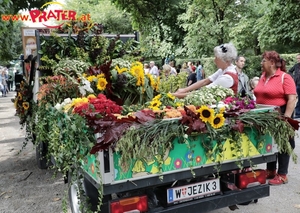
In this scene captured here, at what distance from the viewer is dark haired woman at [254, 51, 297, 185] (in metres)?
4.27

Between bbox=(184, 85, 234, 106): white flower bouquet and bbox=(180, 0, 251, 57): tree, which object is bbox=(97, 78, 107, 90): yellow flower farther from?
bbox=(180, 0, 251, 57): tree

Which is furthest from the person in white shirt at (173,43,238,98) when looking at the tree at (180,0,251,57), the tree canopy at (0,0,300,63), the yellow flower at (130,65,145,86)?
the tree at (180,0,251,57)

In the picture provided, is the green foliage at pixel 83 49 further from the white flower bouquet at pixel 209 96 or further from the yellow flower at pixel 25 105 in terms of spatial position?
the white flower bouquet at pixel 209 96

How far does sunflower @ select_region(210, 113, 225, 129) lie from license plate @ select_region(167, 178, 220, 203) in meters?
0.57

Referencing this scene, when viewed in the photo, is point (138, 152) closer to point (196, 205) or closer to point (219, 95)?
point (196, 205)

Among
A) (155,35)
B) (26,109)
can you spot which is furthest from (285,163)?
(155,35)

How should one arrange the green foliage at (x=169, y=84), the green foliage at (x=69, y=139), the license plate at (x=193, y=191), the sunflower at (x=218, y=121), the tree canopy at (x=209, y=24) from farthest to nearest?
the tree canopy at (x=209, y=24) < the green foliage at (x=169, y=84) < the license plate at (x=193, y=191) < the sunflower at (x=218, y=121) < the green foliage at (x=69, y=139)

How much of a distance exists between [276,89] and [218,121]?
1884 millimetres

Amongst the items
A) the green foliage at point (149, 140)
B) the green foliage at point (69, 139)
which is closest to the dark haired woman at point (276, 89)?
the green foliage at point (149, 140)

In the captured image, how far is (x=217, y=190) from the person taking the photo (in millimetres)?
3068

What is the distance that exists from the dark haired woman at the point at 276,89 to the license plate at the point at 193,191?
1373 millimetres

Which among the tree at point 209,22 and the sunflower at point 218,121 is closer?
the sunflower at point 218,121

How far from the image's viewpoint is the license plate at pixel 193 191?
112 inches

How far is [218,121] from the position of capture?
276 centimetres
